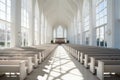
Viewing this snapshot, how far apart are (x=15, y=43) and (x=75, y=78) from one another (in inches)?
356

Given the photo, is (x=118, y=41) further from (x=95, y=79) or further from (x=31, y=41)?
(x=31, y=41)

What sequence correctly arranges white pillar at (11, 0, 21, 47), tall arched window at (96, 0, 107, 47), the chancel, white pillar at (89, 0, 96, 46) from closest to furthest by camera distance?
the chancel < white pillar at (11, 0, 21, 47) < tall arched window at (96, 0, 107, 47) < white pillar at (89, 0, 96, 46)

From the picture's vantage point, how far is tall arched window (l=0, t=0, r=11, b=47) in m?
11.7

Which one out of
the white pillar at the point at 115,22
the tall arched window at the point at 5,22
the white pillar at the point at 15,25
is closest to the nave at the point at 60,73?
the tall arched window at the point at 5,22

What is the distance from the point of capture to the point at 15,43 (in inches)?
525

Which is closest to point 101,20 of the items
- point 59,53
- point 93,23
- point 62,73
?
point 93,23

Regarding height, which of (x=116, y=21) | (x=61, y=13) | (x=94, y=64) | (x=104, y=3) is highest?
(x=61, y=13)

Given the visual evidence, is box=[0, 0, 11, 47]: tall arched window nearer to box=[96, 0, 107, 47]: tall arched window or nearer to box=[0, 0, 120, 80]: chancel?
box=[0, 0, 120, 80]: chancel

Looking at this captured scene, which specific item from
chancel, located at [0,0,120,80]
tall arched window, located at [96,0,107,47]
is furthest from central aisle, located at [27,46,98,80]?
tall arched window, located at [96,0,107,47]

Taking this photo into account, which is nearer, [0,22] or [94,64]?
[94,64]

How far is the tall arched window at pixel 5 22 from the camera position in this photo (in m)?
11.7

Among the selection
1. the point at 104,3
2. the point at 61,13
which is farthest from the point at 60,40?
the point at 104,3

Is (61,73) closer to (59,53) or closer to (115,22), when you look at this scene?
(115,22)

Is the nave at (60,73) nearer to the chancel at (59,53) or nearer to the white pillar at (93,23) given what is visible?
the chancel at (59,53)
